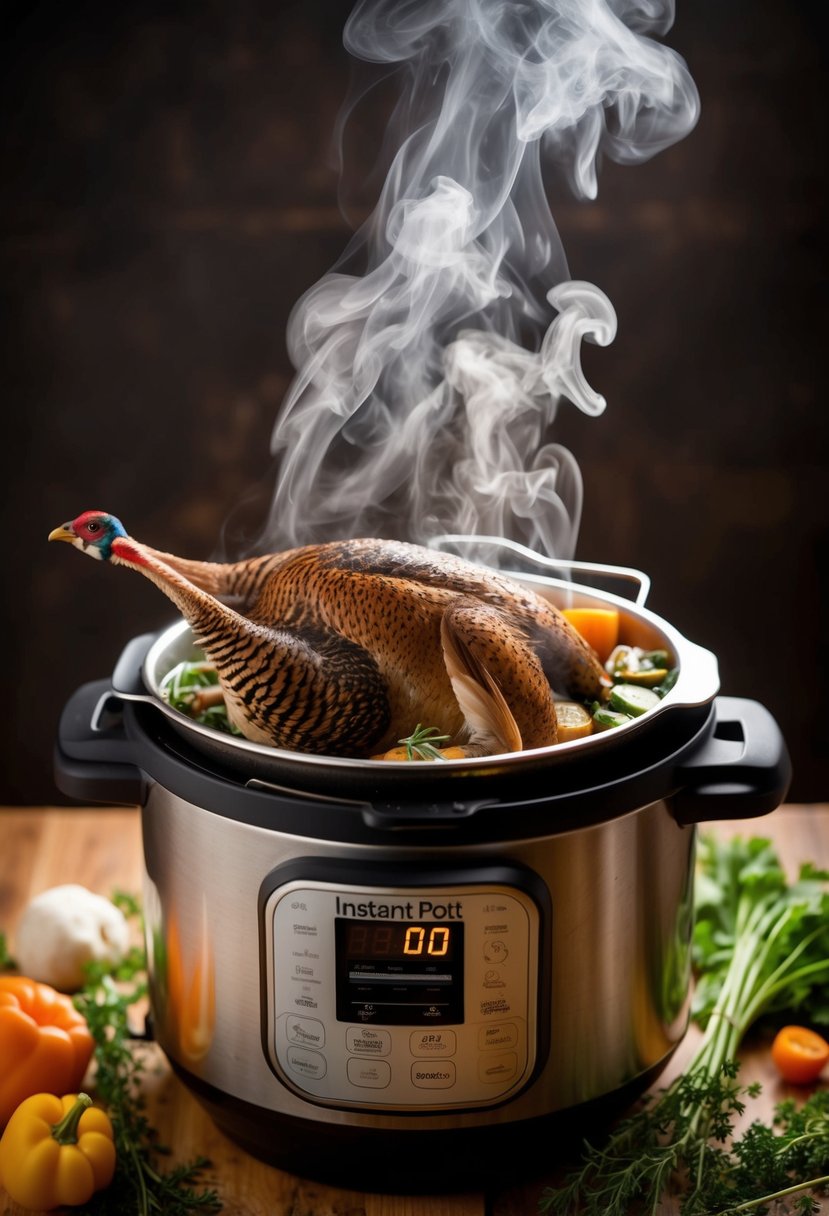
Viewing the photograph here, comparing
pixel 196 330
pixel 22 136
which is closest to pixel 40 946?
pixel 196 330

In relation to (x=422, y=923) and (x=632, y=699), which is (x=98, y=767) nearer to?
(x=422, y=923)

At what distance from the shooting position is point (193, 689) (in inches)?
60.2

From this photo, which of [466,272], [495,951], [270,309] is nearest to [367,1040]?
[495,951]

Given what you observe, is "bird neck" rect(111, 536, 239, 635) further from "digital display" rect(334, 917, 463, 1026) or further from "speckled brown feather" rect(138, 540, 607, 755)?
"digital display" rect(334, 917, 463, 1026)

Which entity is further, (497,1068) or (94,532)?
(94,532)

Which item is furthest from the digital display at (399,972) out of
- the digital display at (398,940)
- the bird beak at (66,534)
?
the bird beak at (66,534)

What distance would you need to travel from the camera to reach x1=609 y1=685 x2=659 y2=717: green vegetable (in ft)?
4.54

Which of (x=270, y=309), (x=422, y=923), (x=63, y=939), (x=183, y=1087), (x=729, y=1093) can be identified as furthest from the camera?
(x=270, y=309)

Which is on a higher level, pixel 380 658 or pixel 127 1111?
pixel 380 658

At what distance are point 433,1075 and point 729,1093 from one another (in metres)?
0.36

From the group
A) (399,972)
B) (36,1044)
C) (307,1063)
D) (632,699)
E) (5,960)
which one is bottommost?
(5,960)

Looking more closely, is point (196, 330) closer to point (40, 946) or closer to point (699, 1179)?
point (40, 946)

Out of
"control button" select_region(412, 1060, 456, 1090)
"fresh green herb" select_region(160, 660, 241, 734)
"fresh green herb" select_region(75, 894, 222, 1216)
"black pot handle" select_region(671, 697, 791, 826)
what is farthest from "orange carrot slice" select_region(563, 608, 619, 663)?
"fresh green herb" select_region(75, 894, 222, 1216)

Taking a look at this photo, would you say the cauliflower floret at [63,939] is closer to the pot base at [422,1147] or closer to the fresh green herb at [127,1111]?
the fresh green herb at [127,1111]
